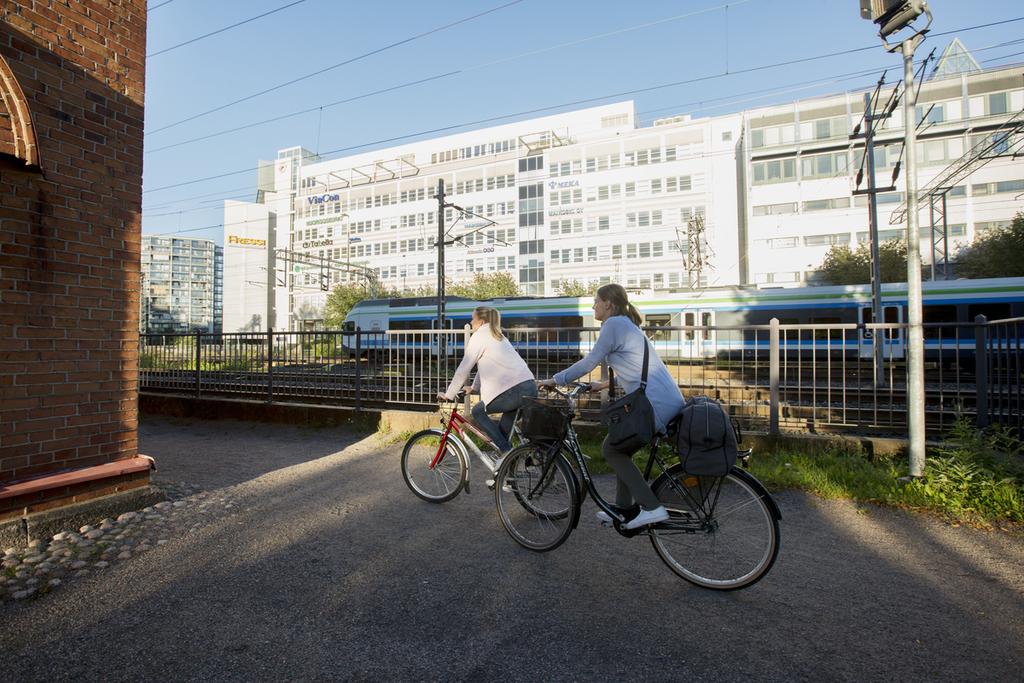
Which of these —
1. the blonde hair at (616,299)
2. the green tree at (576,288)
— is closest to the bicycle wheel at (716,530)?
the blonde hair at (616,299)

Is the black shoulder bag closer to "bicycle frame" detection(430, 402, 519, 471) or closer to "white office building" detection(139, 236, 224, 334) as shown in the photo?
"bicycle frame" detection(430, 402, 519, 471)

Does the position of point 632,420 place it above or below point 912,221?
below

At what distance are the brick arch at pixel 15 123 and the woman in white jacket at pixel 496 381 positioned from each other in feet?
11.1

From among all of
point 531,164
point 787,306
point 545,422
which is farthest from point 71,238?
point 531,164

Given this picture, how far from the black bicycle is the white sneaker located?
4 cm

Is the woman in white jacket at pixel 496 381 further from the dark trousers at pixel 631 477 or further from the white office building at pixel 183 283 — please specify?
the white office building at pixel 183 283

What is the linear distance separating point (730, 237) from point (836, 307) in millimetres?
36242

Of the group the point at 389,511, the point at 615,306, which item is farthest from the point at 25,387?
the point at 615,306

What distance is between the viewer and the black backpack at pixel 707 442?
10.6ft

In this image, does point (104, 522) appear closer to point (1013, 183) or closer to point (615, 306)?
point (615, 306)

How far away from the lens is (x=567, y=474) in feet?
12.6

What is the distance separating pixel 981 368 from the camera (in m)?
5.73

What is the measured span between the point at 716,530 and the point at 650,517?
39 centimetres

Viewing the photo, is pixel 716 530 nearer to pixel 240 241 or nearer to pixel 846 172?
pixel 846 172
